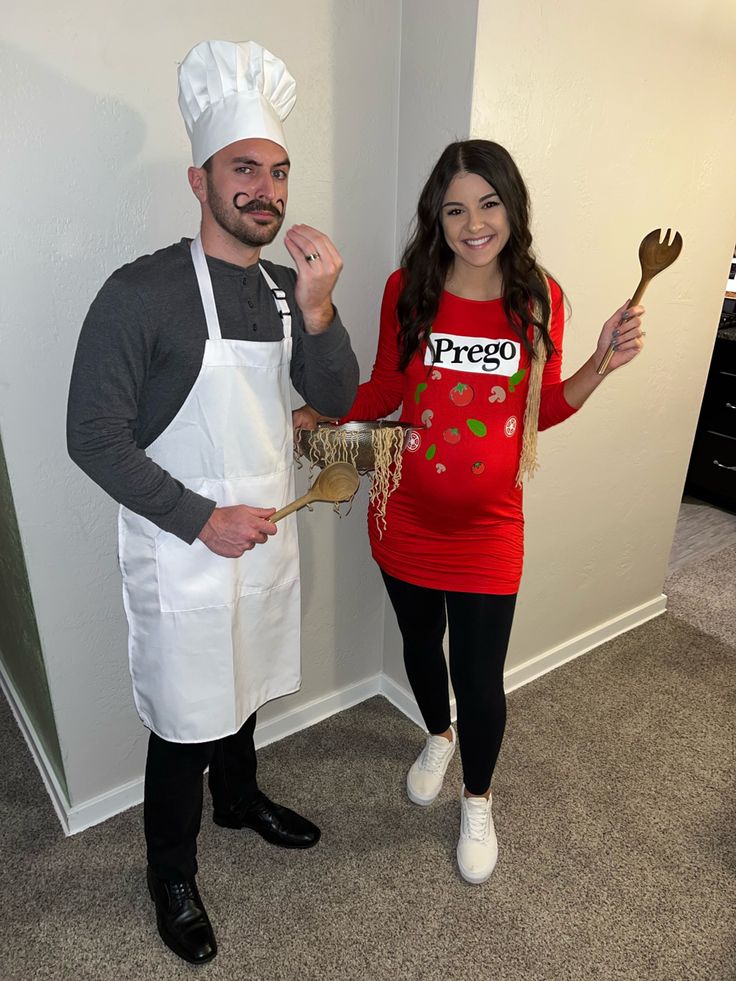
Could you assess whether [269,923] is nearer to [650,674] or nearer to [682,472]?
[650,674]

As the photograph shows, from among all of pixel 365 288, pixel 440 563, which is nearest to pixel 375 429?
pixel 440 563

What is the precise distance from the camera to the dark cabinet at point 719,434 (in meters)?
3.34

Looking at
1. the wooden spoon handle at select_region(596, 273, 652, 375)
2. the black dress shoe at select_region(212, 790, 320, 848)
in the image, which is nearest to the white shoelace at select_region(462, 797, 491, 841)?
the black dress shoe at select_region(212, 790, 320, 848)

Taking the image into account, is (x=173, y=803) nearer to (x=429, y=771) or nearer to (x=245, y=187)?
→ (x=429, y=771)

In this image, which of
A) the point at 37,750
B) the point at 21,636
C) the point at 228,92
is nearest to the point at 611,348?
the point at 228,92

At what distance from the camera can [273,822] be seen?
165cm

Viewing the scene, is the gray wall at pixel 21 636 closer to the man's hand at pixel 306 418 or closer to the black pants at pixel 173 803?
the black pants at pixel 173 803

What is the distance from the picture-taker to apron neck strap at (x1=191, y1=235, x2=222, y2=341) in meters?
1.16

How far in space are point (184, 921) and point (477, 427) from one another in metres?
1.12

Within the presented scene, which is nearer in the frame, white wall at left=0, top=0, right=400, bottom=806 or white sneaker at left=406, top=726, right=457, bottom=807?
white wall at left=0, top=0, right=400, bottom=806

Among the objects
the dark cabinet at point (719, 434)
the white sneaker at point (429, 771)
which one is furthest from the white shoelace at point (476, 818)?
the dark cabinet at point (719, 434)

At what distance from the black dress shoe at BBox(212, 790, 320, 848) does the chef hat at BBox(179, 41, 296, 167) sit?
135 cm

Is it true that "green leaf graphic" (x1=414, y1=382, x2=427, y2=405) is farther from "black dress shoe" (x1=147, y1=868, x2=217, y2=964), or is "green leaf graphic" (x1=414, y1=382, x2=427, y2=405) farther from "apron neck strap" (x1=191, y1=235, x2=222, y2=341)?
"black dress shoe" (x1=147, y1=868, x2=217, y2=964)

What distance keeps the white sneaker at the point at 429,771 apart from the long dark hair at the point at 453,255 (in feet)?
3.12
